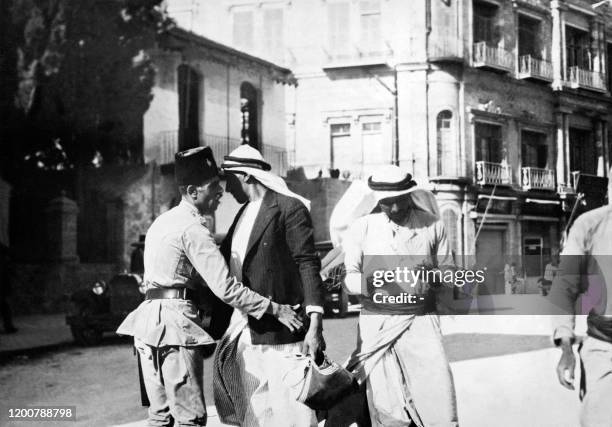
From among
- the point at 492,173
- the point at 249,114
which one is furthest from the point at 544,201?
the point at 249,114

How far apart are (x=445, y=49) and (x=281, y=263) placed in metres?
1.61

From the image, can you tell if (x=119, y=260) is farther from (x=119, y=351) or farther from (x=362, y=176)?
(x=362, y=176)

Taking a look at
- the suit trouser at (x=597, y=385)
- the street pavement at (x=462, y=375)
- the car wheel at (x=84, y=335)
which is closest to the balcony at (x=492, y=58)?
the street pavement at (x=462, y=375)

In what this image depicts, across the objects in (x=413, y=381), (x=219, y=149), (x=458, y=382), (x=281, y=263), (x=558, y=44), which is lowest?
(x=458, y=382)

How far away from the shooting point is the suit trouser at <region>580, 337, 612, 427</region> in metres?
2.42

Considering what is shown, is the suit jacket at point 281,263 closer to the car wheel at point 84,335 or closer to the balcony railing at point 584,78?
the car wheel at point 84,335

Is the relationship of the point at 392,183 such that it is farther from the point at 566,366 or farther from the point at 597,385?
the point at 597,385

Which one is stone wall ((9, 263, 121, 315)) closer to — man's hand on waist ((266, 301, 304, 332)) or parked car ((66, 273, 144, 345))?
parked car ((66, 273, 144, 345))

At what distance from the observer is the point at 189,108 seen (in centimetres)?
376

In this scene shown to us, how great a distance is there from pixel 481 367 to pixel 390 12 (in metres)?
2.16

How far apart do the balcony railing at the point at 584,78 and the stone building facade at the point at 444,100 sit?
0.37 feet

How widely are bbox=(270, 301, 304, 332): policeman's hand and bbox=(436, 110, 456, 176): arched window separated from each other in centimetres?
137

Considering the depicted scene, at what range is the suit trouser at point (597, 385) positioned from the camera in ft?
7.93

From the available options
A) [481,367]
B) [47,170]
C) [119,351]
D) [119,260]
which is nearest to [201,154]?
[119,260]
